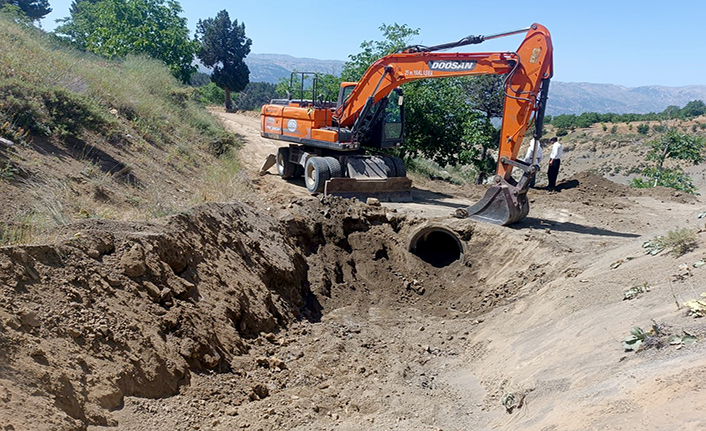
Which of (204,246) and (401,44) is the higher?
(401,44)

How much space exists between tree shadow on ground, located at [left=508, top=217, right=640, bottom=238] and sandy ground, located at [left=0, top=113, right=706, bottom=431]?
29.0 inches

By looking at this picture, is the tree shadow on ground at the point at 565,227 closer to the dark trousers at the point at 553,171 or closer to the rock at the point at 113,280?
the dark trousers at the point at 553,171

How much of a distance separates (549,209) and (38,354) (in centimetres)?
1161

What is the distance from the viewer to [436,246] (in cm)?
1205

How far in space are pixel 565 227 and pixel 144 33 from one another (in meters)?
19.2

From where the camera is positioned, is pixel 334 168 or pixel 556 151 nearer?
pixel 334 168

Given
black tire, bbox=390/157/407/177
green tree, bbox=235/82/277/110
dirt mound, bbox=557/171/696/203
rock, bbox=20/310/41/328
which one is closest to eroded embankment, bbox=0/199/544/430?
rock, bbox=20/310/41/328

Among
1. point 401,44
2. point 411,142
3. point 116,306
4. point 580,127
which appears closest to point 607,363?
point 116,306

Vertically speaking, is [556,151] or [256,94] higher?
[256,94]

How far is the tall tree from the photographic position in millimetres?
34438

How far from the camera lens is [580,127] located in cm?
5488

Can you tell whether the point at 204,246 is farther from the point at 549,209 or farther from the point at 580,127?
the point at 580,127

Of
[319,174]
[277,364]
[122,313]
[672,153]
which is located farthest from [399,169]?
[672,153]

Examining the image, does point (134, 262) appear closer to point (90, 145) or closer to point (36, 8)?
point (90, 145)
